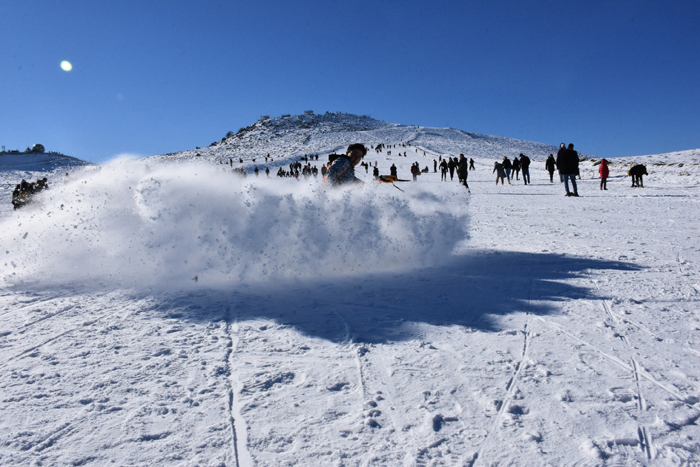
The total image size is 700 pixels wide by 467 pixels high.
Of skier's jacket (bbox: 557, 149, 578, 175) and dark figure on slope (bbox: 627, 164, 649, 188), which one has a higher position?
skier's jacket (bbox: 557, 149, 578, 175)

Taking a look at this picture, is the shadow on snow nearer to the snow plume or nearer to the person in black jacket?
the snow plume

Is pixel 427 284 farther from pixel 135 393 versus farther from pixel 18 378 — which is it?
pixel 18 378

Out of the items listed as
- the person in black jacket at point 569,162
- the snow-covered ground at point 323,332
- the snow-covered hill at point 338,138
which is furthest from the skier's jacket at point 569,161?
the snow-covered hill at point 338,138

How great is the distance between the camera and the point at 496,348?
289cm

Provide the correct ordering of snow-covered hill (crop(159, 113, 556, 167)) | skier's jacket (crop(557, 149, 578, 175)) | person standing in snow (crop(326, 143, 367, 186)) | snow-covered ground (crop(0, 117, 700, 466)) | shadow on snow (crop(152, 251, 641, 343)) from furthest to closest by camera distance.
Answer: snow-covered hill (crop(159, 113, 556, 167))
skier's jacket (crop(557, 149, 578, 175))
person standing in snow (crop(326, 143, 367, 186))
shadow on snow (crop(152, 251, 641, 343))
snow-covered ground (crop(0, 117, 700, 466))

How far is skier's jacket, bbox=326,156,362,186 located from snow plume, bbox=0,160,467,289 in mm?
171

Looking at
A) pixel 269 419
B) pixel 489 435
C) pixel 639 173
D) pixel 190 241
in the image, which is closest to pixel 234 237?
pixel 190 241

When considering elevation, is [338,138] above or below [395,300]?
above

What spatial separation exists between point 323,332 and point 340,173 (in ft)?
10.1

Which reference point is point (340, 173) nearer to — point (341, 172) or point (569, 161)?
point (341, 172)

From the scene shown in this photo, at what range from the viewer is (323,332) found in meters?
3.26

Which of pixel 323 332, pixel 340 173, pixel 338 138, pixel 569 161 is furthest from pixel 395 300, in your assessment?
pixel 338 138

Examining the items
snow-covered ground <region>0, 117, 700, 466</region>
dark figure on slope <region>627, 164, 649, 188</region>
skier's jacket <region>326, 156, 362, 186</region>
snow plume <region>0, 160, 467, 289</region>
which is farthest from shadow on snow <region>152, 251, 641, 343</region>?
dark figure on slope <region>627, 164, 649, 188</region>

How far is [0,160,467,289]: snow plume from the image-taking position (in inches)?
196
